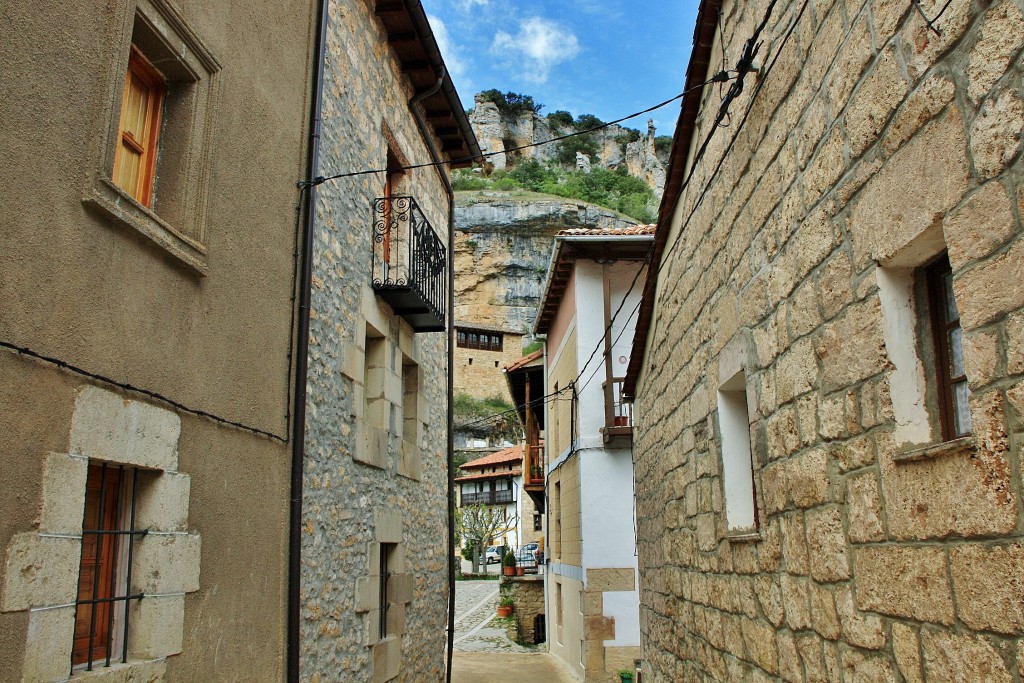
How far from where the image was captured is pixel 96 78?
3594mm

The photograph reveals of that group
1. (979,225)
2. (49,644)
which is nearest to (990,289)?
(979,225)

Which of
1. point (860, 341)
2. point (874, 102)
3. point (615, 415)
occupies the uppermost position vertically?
point (615, 415)

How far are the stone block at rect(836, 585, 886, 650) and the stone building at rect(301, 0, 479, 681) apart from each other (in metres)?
3.74

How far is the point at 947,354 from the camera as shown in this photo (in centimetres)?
250

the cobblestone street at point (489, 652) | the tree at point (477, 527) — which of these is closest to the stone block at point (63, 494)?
the cobblestone street at point (489, 652)

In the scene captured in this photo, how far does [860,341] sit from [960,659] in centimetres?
103

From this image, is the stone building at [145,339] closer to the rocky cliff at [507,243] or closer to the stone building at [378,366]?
the stone building at [378,366]

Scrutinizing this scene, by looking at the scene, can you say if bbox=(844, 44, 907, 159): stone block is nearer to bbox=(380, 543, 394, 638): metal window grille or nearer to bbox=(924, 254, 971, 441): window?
bbox=(924, 254, 971, 441): window

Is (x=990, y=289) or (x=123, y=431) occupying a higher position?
(x=990, y=289)

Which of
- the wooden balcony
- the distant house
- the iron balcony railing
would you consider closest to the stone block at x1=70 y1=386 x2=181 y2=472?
the wooden balcony

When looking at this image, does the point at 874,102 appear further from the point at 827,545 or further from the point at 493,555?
the point at 493,555

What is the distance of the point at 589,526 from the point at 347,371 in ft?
24.8

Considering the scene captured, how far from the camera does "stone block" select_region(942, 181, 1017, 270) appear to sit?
2.03 m

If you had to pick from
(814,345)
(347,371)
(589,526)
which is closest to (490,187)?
(589,526)
